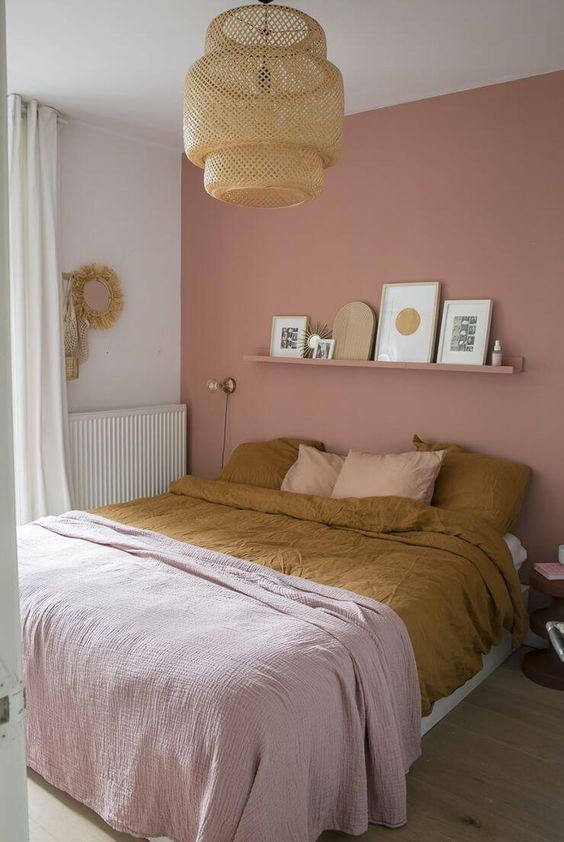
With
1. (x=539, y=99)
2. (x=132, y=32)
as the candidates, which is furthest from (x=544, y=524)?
(x=132, y=32)

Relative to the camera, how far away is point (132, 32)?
2760 millimetres

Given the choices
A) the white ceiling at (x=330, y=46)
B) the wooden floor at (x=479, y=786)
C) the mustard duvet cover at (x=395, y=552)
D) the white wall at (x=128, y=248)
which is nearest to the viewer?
the wooden floor at (x=479, y=786)

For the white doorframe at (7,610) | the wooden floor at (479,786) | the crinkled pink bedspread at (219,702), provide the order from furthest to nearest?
the wooden floor at (479,786) → the crinkled pink bedspread at (219,702) → the white doorframe at (7,610)

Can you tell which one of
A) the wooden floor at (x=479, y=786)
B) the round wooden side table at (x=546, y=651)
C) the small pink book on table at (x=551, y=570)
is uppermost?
the small pink book on table at (x=551, y=570)

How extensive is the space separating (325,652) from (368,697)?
7.5 inches

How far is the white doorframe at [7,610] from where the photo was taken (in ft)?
2.49

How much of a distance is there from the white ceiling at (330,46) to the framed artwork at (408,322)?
949 mm

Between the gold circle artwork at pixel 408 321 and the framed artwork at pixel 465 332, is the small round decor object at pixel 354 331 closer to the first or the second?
the gold circle artwork at pixel 408 321

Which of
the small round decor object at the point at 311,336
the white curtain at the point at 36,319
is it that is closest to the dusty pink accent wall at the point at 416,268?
the small round decor object at the point at 311,336

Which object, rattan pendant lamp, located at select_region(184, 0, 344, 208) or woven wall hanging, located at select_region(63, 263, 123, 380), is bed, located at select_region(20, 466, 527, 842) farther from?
rattan pendant lamp, located at select_region(184, 0, 344, 208)

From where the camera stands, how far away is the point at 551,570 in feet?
9.57

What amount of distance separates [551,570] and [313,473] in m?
1.23

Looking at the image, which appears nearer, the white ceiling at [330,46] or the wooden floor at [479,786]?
the wooden floor at [479,786]

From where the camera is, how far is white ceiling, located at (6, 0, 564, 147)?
8.35 feet
